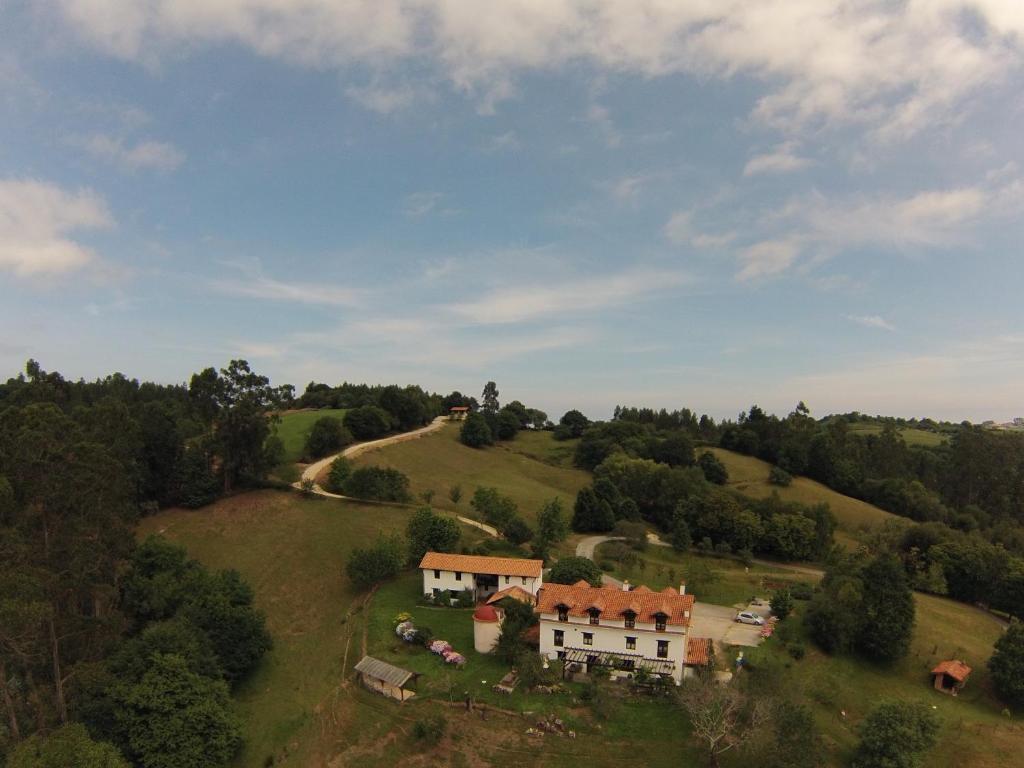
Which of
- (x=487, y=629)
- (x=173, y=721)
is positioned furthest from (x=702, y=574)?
(x=173, y=721)

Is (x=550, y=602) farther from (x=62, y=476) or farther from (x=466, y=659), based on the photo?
(x=62, y=476)

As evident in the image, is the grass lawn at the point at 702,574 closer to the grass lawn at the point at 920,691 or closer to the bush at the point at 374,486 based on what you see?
the grass lawn at the point at 920,691

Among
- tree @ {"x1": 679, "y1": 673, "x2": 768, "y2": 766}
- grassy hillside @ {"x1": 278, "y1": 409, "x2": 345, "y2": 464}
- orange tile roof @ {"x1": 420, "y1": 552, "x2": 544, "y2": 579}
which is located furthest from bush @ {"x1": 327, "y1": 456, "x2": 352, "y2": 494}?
tree @ {"x1": 679, "y1": 673, "x2": 768, "y2": 766}

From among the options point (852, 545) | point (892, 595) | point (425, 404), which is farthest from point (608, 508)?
point (425, 404)

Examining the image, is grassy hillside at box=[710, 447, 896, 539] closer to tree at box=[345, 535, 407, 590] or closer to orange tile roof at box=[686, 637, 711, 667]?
orange tile roof at box=[686, 637, 711, 667]

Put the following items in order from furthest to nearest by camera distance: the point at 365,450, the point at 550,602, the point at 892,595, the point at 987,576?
the point at 365,450 < the point at 987,576 < the point at 892,595 < the point at 550,602
